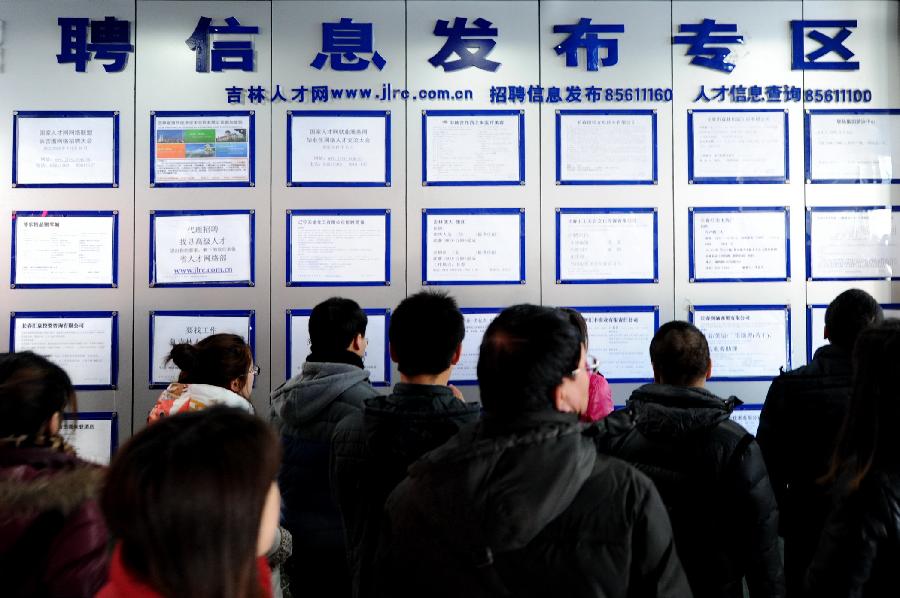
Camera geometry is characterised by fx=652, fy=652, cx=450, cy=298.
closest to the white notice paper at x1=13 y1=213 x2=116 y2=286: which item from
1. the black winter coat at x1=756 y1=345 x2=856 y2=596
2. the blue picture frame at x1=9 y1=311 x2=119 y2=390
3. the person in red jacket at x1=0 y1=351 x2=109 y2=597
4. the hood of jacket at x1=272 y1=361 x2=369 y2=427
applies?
the blue picture frame at x1=9 y1=311 x2=119 y2=390

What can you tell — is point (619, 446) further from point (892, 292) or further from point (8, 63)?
point (8, 63)

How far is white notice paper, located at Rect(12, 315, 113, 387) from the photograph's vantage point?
300 cm

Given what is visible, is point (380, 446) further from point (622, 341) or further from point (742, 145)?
point (742, 145)

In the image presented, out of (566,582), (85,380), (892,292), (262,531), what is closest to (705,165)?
(892,292)

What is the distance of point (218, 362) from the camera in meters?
2.09

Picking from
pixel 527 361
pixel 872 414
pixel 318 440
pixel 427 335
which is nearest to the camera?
pixel 527 361

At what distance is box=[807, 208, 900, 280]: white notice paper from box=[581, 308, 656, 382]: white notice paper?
0.84 metres

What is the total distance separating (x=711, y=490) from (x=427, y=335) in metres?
0.80

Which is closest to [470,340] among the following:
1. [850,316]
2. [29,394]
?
[850,316]

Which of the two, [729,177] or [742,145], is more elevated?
[742,145]

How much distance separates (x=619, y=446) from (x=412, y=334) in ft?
1.99

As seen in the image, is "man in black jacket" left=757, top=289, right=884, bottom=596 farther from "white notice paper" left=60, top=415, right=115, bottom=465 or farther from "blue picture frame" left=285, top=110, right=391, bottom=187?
"white notice paper" left=60, top=415, right=115, bottom=465

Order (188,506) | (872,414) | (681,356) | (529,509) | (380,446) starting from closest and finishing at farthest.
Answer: (188,506)
(529,509)
(872,414)
(380,446)
(681,356)

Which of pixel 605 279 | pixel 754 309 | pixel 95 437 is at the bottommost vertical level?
pixel 95 437
